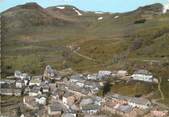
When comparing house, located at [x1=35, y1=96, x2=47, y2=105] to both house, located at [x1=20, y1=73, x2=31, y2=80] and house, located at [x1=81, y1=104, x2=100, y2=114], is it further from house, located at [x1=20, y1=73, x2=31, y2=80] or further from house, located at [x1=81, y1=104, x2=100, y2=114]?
house, located at [x1=20, y1=73, x2=31, y2=80]

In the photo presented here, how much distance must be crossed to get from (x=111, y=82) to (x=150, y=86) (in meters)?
7.81

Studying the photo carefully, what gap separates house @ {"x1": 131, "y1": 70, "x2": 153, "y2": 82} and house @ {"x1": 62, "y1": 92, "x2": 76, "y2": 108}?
1190 cm

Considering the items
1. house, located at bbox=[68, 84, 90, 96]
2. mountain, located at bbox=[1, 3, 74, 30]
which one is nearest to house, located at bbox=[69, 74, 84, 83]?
house, located at bbox=[68, 84, 90, 96]

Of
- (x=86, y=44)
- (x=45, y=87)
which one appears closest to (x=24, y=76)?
(x=45, y=87)

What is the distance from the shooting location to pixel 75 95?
72.4 meters

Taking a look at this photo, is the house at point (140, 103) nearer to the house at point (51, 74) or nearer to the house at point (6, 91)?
the house at point (6, 91)

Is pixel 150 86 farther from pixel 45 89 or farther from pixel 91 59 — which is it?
pixel 91 59

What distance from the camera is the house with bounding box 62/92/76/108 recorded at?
68.4m

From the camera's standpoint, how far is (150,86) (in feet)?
232

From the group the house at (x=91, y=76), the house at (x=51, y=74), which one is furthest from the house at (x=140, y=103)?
the house at (x=51, y=74)

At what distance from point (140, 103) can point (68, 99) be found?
1189cm

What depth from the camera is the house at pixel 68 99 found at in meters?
68.4

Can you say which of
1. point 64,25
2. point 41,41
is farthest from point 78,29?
point 41,41

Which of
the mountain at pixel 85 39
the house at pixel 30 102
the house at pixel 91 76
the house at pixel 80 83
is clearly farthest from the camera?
the mountain at pixel 85 39
